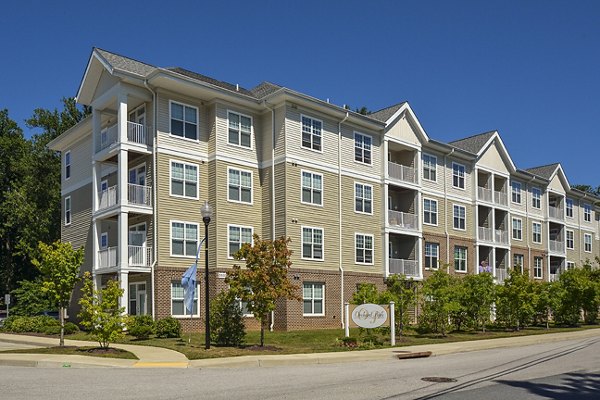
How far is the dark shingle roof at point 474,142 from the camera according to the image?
47.1m

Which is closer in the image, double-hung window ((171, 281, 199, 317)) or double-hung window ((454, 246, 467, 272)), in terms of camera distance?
double-hung window ((171, 281, 199, 317))

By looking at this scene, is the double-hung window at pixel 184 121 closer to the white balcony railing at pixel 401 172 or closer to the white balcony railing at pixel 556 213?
the white balcony railing at pixel 401 172

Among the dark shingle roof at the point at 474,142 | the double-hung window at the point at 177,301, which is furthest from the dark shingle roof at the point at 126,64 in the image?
the dark shingle roof at the point at 474,142

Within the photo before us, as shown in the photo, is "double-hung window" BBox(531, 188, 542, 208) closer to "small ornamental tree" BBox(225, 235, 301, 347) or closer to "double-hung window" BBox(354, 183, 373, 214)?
"double-hung window" BBox(354, 183, 373, 214)

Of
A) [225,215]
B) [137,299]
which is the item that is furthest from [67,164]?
[225,215]

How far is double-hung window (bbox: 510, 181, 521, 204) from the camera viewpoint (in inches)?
2024

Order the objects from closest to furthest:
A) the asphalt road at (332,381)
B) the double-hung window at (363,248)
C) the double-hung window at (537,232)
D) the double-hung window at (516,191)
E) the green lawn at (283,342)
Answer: the asphalt road at (332,381) → the green lawn at (283,342) → the double-hung window at (363,248) → the double-hung window at (516,191) → the double-hung window at (537,232)

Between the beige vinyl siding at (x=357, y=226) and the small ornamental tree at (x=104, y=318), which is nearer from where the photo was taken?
the small ornamental tree at (x=104, y=318)

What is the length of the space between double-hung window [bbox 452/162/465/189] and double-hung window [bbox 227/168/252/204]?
17.2 m

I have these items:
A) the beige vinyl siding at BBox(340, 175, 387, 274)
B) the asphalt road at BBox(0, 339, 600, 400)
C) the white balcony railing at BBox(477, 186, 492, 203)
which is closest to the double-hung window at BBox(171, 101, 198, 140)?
the beige vinyl siding at BBox(340, 175, 387, 274)

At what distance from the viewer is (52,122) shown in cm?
5378

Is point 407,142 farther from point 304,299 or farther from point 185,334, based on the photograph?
point 185,334

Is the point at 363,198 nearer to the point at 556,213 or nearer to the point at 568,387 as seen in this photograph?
the point at 568,387

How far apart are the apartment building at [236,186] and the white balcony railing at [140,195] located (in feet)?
0.22
